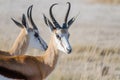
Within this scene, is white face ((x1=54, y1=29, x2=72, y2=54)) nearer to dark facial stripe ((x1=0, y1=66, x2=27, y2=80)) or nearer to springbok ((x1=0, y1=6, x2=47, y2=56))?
dark facial stripe ((x1=0, y1=66, x2=27, y2=80))

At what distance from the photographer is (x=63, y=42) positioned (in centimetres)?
1011

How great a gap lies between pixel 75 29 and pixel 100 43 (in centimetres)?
291

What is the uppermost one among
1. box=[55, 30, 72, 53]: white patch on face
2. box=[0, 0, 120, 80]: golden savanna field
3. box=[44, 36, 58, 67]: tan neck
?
box=[55, 30, 72, 53]: white patch on face

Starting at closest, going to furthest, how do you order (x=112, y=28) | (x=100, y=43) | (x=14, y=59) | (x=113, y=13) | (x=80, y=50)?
(x=14, y=59) → (x=80, y=50) → (x=100, y=43) → (x=112, y=28) → (x=113, y=13)

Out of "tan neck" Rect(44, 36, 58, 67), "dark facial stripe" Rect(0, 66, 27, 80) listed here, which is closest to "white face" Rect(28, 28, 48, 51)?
"tan neck" Rect(44, 36, 58, 67)

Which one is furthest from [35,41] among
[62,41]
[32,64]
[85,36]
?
[85,36]

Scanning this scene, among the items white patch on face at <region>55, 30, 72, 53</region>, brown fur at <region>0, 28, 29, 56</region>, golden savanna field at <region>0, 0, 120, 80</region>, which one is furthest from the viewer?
golden savanna field at <region>0, 0, 120, 80</region>

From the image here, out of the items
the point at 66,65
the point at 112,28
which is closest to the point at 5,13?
the point at 112,28

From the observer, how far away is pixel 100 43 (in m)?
16.6

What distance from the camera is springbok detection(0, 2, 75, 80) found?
9.69 m

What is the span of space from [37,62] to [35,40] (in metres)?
2.41

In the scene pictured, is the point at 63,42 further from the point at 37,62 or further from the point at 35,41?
the point at 35,41

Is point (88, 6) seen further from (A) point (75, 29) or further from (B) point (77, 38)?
(B) point (77, 38)

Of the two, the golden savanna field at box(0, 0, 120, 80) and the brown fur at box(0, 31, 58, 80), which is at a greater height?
the brown fur at box(0, 31, 58, 80)
